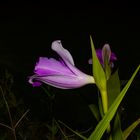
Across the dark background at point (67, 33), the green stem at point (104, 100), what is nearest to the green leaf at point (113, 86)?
the green stem at point (104, 100)

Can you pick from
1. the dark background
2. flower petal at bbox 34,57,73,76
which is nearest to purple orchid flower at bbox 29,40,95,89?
flower petal at bbox 34,57,73,76

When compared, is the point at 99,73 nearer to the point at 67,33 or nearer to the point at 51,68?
the point at 51,68

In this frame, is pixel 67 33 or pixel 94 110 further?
pixel 67 33

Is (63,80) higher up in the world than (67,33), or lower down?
higher up

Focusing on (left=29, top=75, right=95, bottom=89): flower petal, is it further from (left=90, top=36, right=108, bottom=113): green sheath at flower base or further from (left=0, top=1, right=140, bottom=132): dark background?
(left=0, top=1, right=140, bottom=132): dark background

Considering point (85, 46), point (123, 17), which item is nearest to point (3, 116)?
point (85, 46)

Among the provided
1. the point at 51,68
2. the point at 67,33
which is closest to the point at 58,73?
the point at 51,68
